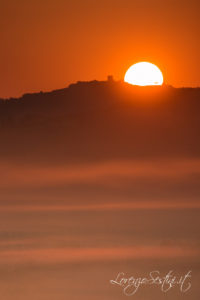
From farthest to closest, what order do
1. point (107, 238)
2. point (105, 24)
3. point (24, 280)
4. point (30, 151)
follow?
point (30, 151) → point (105, 24) → point (107, 238) → point (24, 280)

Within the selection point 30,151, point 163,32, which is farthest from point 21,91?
point 163,32

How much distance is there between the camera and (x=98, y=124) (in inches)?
180

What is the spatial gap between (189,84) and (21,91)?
1.14 meters

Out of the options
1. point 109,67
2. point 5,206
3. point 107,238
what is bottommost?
point 107,238

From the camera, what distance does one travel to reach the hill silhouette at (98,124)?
4406 mm

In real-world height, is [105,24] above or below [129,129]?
above

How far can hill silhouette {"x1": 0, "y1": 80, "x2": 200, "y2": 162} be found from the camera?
14.5 ft

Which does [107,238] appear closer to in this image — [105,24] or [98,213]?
[98,213]

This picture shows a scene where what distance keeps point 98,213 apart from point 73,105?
3.67 ft

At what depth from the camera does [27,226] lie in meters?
3.98

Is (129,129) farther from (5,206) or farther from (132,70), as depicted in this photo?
(5,206)

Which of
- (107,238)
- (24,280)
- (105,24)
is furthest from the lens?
(105,24)

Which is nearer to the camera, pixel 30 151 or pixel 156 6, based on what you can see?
pixel 156 6

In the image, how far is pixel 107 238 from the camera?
12.7ft
